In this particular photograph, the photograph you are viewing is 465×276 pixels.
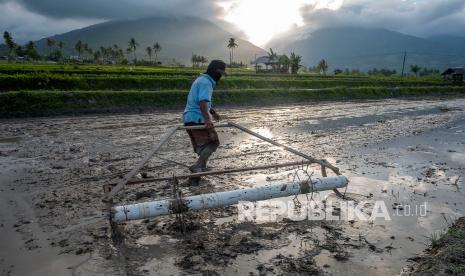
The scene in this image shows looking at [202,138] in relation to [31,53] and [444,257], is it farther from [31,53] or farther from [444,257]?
[31,53]

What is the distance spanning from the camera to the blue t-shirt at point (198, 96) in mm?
5496

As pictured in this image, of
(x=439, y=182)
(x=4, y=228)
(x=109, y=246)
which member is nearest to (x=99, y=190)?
(x=4, y=228)

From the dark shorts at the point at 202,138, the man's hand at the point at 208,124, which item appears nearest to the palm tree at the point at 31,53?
the dark shorts at the point at 202,138

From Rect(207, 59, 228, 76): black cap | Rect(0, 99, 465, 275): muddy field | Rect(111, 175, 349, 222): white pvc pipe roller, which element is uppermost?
Rect(207, 59, 228, 76): black cap

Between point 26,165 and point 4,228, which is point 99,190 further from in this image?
point 26,165

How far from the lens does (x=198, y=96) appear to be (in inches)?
219

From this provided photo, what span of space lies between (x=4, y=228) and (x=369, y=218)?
4.36m

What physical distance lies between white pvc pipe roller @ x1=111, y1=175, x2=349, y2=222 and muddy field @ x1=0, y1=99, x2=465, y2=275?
0.29 meters

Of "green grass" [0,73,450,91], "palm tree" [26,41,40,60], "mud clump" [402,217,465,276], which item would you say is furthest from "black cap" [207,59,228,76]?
A: "palm tree" [26,41,40,60]

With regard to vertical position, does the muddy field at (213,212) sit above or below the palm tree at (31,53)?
below

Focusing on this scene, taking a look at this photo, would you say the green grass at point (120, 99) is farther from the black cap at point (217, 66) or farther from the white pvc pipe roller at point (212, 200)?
the white pvc pipe roller at point (212, 200)

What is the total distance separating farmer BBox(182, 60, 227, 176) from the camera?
18.0 feet

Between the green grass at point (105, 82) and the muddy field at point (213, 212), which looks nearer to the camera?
the muddy field at point (213, 212)

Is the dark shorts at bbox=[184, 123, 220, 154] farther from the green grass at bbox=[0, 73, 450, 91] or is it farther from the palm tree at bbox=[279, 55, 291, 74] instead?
the palm tree at bbox=[279, 55, 291, 74]
